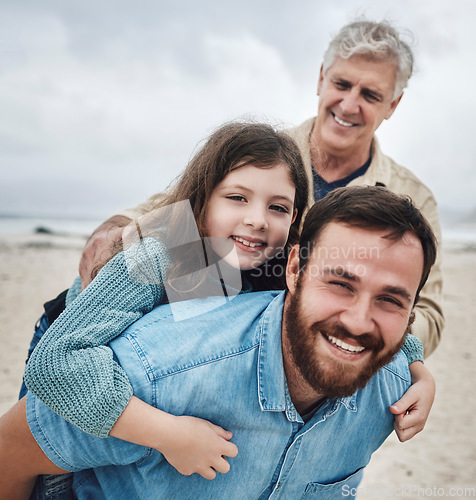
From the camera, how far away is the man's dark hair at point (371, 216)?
183 cm

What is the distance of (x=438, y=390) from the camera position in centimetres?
665

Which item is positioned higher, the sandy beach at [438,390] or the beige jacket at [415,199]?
the beige jacket at [415,199]

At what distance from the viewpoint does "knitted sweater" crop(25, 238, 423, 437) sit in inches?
61.7

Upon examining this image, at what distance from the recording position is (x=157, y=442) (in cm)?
161

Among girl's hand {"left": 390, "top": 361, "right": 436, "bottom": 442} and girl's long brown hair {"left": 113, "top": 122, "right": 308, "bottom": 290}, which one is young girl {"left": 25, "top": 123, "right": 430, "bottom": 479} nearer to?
girl's long brown hair {"left": 113, "top": 122, "right": 308, "bottom": 290}

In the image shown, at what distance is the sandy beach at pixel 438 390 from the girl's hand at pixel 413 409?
8.06ft

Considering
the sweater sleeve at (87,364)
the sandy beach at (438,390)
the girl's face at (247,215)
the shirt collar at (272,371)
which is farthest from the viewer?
the sandy beach at (438,390)

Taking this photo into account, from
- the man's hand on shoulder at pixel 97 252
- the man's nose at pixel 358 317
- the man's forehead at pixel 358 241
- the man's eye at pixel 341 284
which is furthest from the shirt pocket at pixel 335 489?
the man's hand on shoulder at pixel 97 252

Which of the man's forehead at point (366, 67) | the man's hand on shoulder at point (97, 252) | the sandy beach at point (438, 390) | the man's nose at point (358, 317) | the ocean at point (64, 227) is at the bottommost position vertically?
the ocean at point (64, 227)

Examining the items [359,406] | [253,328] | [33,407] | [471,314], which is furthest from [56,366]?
[471,314]

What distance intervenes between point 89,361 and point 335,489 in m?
1.23

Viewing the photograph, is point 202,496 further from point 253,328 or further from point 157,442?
point 253,328

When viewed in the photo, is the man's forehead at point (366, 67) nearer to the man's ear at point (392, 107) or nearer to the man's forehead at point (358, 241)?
the man's ear at point (392, 107)

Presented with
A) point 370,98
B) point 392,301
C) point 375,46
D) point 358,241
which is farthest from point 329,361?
point 375,46
